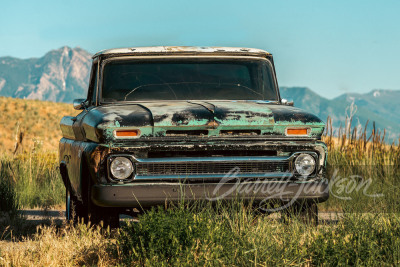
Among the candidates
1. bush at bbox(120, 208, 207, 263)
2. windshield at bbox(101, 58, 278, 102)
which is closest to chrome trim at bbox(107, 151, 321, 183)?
bush at bbox(120, 208, 207, 263)

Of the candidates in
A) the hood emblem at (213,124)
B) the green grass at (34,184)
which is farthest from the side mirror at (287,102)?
the green grass at (34,184)

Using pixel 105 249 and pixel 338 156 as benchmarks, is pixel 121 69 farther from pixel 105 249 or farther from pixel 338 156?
pixel 338 156

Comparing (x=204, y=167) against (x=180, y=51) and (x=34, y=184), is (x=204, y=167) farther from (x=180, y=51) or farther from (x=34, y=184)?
(x=34, y=184)

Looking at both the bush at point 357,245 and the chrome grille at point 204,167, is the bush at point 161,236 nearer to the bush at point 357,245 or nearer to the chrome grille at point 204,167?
the chrome grille at point 204,167

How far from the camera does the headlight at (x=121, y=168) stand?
5.34 m

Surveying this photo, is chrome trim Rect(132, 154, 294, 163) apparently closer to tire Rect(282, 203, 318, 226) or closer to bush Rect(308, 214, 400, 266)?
tire Rect(282, 203, 318, 226)

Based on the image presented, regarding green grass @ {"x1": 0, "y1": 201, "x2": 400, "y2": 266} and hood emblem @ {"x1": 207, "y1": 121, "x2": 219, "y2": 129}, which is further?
hood emblem @ {"x1": 207, "y1": 121, "x2": 219, "y2": 129}

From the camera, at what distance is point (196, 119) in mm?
5387

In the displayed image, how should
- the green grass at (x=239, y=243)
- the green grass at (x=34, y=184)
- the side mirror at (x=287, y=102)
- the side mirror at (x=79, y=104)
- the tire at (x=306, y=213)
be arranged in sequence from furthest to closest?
the green grass at (x=34, y=184) → the side mirror at (x=79, y=104) → the side mirror at (x=287, y=102) → the tire at (x=306, y=213) → the green grass at (x=239, y=243)

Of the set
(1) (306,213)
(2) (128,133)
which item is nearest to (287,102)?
(1) (306,213)

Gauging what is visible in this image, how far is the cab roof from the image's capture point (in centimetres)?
666

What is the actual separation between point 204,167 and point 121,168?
28.8 inches

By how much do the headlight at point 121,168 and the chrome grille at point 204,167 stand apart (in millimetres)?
77

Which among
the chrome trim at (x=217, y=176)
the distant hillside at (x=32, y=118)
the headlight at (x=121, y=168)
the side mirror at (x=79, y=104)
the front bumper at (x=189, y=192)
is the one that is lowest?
the distant hillside at (x=32, y=118)
